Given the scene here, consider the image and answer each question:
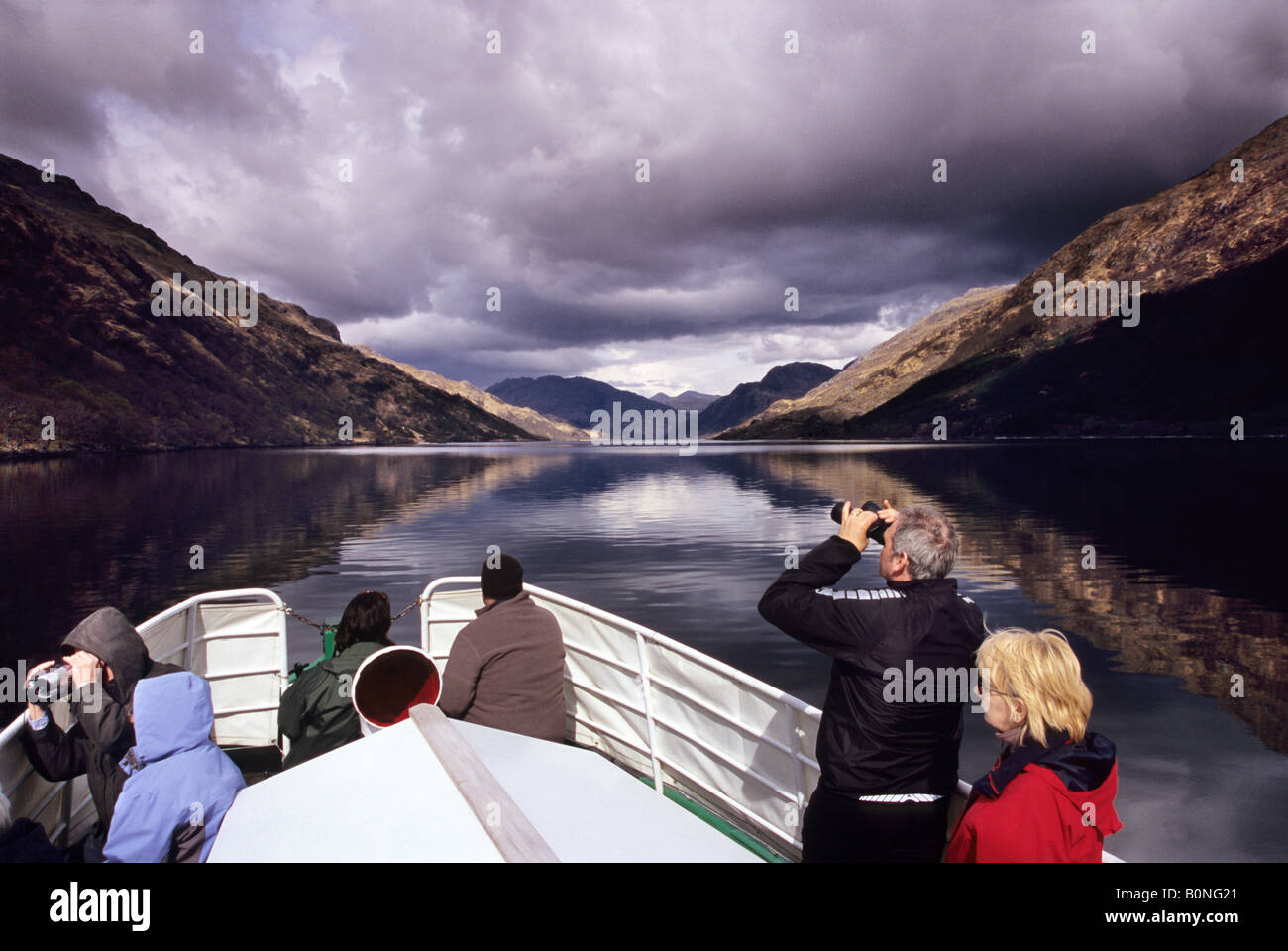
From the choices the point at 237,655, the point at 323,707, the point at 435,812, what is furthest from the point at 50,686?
the point at 237,655

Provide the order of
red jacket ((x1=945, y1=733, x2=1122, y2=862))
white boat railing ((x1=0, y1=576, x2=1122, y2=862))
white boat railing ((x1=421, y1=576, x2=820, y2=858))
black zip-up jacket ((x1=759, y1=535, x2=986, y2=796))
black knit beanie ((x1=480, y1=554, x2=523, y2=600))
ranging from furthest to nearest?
black knit beanie ((x1=480, y1=554, x2=523, y2=600)) < white boat railing ((x1=421, y1=576, x2=820, y2=858)) < white boat railing ((x1=0, y1=576, x2=1122, y2=862)) < black zip-up jacket ((x1=759, y1=535, x2=986, y2=796)) < red jacket ((x1=945, y1=733, x2=1122, y2=862))

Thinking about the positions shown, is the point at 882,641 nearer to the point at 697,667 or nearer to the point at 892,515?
the point at 892,515

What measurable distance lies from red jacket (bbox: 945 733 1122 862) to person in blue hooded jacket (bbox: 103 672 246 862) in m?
4.10

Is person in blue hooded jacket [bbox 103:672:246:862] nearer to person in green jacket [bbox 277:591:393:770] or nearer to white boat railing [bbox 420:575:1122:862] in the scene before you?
person in green jacket [bbox 277:591:393:770]

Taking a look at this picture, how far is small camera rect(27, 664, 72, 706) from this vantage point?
476 cm

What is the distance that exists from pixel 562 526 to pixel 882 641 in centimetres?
3709

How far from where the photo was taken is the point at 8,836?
3.61 m

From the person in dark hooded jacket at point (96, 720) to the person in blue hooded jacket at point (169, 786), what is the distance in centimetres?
99

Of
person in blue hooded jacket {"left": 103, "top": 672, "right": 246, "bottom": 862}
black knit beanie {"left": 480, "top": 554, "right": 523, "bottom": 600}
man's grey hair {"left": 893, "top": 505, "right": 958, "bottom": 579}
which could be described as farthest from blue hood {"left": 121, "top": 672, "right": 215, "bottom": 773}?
man's grey hair {"left": 893, "top": 505, "right": 958, "bottom": 579}
